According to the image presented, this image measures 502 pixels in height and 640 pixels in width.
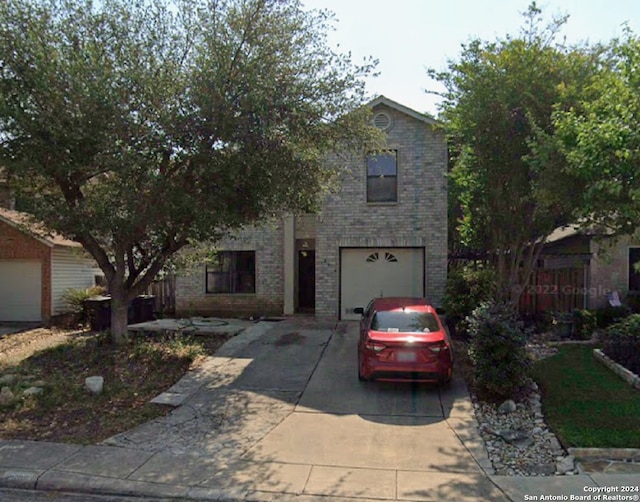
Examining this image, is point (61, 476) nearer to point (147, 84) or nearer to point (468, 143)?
point (147, 84)

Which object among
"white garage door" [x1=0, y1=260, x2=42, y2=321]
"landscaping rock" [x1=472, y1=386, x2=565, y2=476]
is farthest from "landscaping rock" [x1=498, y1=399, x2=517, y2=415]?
"white garage door" [x1=0, y1=260, x2=42, y2=321]

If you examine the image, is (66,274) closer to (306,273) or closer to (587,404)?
(306,273)

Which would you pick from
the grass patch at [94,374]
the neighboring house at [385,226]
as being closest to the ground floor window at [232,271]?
the neighboring house at [385,226]

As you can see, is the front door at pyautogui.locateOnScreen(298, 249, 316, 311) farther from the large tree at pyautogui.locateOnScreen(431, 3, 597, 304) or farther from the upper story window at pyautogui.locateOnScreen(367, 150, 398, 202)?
the large tree at pyautogui.locateOnScreen(431, 3, 597, 304)

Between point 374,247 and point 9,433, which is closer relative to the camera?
point 9,433

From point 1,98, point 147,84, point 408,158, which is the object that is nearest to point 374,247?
point 408,158

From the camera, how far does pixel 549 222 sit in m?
10.4

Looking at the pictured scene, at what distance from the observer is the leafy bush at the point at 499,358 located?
758 cm

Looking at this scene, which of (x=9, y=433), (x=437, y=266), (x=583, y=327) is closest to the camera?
(x=9, y=433)

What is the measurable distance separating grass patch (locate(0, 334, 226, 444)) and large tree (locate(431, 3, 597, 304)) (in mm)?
7205

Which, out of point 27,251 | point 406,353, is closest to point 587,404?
point 406,353

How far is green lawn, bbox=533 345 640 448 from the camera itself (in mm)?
6172

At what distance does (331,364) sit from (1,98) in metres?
7.50

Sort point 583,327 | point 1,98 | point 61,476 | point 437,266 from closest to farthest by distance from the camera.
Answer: point 61,476 → point 1,98 → point 583,327 → point 437,266
